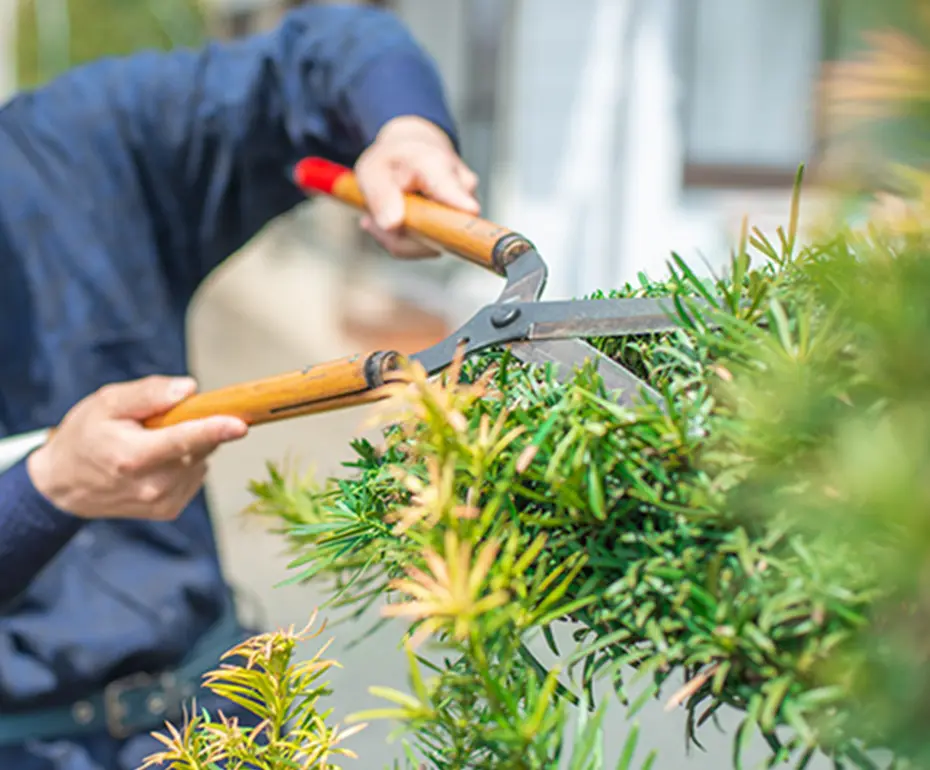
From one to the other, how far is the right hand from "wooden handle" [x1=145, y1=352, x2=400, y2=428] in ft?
0.06

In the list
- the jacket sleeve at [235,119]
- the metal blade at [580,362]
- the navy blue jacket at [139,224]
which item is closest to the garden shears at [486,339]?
the metal blade at [580,362]

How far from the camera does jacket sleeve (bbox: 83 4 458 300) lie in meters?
1.27

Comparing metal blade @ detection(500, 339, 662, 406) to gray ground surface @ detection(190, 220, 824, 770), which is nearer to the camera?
metal blade @ detection(500, 339, 662, 406)

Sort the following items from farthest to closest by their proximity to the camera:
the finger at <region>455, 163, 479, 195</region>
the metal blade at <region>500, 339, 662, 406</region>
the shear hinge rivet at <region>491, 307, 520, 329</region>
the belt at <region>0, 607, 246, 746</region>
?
the belt at <region>0, 607, 246, 746</region>
the finger at <region>455, 163, 479, 195</region>
the shear hinge rivet at <region>491, 307, 520, 329</region>
the metal blade at <region>500, 339, 662, 406</region>

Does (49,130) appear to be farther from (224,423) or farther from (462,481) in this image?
(462,481)

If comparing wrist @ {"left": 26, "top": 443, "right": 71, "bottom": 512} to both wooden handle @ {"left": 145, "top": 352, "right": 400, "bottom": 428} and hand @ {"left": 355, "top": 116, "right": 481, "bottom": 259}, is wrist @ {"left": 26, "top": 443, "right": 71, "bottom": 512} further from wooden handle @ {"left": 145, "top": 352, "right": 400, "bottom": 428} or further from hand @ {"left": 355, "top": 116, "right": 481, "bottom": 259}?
hand @ {"left": 355, "top": 116, "right": 481, "bottom": 259}

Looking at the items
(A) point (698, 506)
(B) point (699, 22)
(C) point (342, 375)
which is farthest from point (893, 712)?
(B) point (699, 22)

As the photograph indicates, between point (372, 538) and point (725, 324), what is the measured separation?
19cm

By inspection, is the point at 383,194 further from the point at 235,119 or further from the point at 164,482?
the point at 235,119

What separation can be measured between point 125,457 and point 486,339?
36 centimetres

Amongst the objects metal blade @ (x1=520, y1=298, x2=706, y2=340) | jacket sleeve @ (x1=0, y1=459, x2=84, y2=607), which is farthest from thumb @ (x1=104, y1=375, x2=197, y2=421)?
metal blade @ (x1=520, y1=298, x2=706, y2=340)

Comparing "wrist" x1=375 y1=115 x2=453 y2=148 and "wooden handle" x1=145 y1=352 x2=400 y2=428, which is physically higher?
→ "wrist" x1=375 y1=115 x2=453 y2=148

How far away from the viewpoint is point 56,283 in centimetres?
120

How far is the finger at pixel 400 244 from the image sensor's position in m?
0.94
